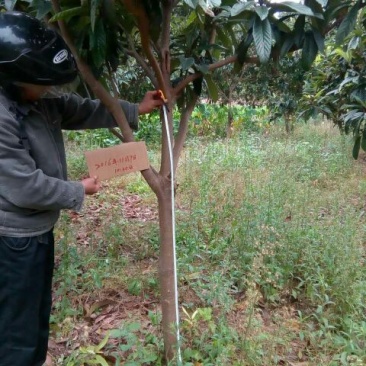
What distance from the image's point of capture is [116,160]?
150 centimetres

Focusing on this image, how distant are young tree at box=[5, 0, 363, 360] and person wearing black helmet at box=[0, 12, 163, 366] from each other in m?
0.11

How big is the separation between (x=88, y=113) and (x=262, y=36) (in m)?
0.74

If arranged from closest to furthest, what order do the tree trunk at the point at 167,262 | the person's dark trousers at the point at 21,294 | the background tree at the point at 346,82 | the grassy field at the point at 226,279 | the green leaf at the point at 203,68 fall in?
the person's dark trousers at the point at 21,294
the green leaf at the point at 203,68
the tree trunk at the point at 167,262
the grassy field at the point at 226,279
the background tree at the point at 346,82

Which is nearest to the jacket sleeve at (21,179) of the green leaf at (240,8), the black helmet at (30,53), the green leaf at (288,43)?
the black helmet at (30,53)

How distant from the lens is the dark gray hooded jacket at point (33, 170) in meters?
1.29

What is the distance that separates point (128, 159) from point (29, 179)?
37 cm

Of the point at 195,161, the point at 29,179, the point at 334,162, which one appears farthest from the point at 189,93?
the point at 334,162

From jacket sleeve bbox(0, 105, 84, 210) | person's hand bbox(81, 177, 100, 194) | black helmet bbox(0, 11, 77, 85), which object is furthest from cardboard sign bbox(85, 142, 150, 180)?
black helmet bbox(0, 11, 77, 85)

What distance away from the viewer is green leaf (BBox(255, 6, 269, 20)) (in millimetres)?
1255

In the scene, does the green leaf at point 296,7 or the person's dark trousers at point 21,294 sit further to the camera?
the person's dark trousers at point 21,294

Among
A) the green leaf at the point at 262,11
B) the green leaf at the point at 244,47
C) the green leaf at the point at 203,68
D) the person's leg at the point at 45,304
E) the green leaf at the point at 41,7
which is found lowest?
the person's leg at the point at 45,304

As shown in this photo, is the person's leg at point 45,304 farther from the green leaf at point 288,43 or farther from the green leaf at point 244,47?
the green leaf at point 288,43

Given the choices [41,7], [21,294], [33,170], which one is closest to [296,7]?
[41,7]

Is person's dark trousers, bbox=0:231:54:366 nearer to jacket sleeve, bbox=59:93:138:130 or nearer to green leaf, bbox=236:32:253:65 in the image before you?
jacket sleeve, bbox=59:93:138:130
